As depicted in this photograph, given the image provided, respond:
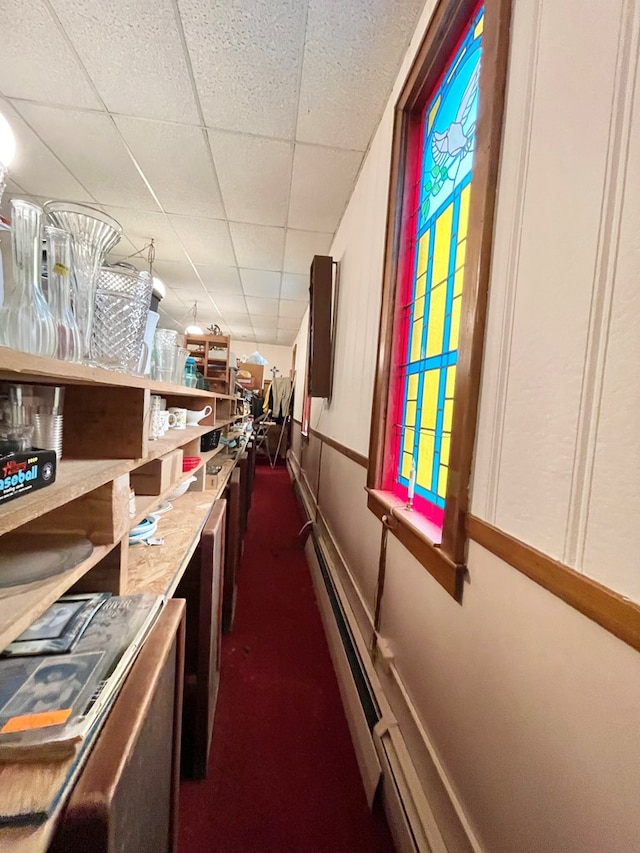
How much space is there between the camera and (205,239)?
3.05m

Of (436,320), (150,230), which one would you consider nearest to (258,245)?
(150,230)

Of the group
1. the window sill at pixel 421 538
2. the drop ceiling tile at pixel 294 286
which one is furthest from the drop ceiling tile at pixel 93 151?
the window sill at pixel 421 538

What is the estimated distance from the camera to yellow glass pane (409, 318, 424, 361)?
1.26m

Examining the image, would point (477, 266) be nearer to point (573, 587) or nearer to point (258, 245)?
point (573, 587)

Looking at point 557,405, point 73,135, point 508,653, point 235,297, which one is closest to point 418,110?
point 557,405

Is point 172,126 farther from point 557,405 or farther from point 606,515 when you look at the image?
point 606,515

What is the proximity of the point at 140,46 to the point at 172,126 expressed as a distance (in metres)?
0.41

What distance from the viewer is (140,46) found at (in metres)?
1.37

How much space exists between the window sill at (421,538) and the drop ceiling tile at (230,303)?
164 inches

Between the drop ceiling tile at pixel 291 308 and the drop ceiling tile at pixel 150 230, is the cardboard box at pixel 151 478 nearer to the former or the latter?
the drop ceiling tile at pixel 150 230

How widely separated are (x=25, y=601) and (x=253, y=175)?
2435 mm

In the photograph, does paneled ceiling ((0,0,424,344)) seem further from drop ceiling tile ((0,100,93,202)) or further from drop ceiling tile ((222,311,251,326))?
drop ceiling tile ((222,311,251,326))

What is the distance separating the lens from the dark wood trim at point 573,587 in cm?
43

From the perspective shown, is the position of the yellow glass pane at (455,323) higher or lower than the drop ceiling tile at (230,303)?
lower
